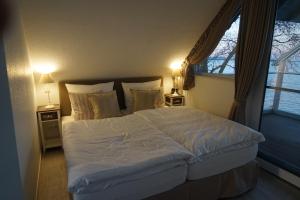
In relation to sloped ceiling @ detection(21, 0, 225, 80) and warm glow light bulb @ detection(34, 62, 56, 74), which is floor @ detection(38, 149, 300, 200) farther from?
sloped ceiling @ detection(21, 0, 225, 80)

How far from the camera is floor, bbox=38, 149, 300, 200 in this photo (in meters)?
2.09

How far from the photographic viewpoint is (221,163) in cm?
192

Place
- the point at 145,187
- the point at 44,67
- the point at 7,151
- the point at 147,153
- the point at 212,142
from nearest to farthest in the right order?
the point at 7,151 < the point at 145,187 < the point at 147,153 < the point at 212,142 < the point at 44,67

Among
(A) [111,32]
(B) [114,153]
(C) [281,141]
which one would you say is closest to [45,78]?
(A) [111,32]

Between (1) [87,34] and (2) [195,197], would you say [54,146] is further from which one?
(2) [195,197]

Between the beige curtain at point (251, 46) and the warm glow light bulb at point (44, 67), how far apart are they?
2596 mm

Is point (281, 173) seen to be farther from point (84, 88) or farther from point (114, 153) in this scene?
point (84, 88)

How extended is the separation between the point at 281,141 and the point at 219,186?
1.52 metres

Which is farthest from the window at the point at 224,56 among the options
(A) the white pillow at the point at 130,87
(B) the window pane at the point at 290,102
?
(A) the white pillow at the point at 130,87

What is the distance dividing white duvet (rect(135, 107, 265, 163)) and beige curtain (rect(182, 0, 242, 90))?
114cm

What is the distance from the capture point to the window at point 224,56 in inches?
120

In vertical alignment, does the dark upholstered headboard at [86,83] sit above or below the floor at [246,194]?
above

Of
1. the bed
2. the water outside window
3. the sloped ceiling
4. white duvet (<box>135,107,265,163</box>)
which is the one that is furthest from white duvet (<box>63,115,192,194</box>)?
the water outside window

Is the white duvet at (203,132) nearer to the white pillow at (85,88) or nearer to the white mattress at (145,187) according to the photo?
the white mattress at (145,187)
